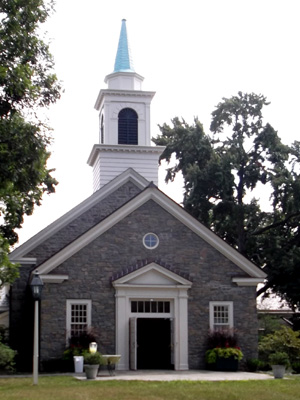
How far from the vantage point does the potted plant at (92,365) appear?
74.1 ft

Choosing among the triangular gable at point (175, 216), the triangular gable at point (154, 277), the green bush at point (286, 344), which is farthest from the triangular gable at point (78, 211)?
the green bush at point (286, 344)

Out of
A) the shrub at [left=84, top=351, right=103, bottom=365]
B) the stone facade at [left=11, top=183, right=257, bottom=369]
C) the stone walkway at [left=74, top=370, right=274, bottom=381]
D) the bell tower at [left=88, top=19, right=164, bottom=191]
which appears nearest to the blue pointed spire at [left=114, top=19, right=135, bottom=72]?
the bell tower at [left=88, top=19, right=164, bottom=191]

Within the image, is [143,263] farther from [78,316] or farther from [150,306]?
[78,316]

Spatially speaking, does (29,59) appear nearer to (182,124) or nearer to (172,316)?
(172,316)

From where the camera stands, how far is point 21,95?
16.2m

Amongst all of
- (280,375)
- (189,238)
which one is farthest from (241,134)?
(280,375)

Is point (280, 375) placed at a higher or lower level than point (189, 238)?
lower

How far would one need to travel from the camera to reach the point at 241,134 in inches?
1650

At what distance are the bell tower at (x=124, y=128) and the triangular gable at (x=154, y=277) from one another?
6542 millimetres

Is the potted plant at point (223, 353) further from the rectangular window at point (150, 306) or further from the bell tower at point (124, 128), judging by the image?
the bell tower at point (124, 128)

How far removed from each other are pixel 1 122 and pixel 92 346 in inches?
448

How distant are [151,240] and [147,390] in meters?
10.0

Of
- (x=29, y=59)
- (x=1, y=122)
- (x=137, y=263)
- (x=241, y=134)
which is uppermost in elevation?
(x=241, y=134)

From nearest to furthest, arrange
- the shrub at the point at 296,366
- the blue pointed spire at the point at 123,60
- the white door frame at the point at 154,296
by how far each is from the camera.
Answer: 1. the shrub at the point at 296,366
2. the white door frame at the point at 154,296
3. the blue pointed spire at the point at 123,60
